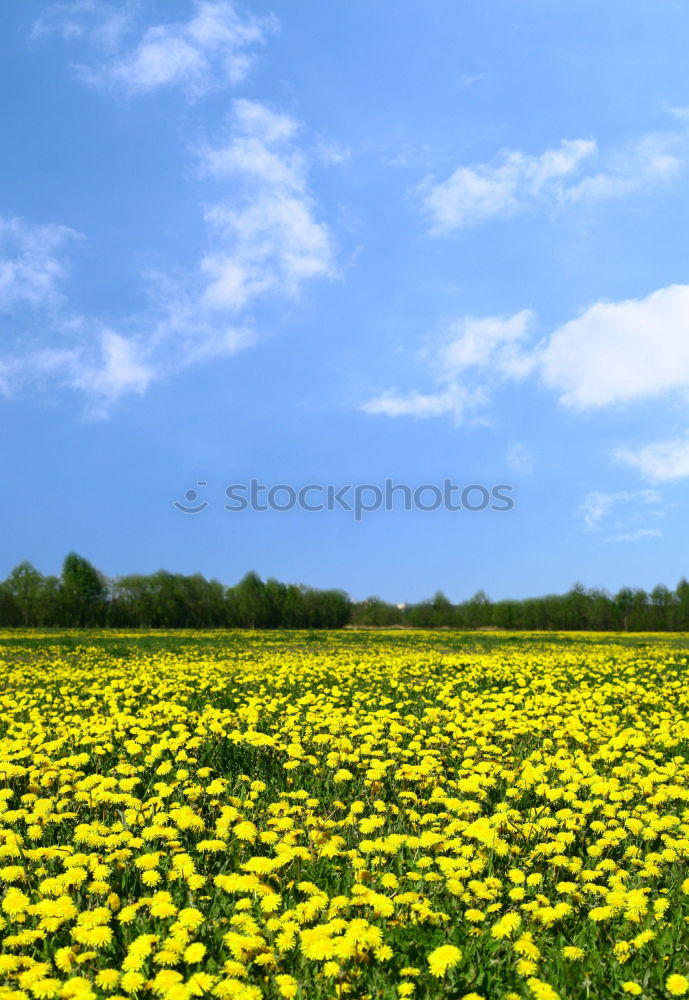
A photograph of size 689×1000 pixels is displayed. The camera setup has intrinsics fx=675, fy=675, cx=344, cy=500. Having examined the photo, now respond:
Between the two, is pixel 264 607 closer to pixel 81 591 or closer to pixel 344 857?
pixel 81 591

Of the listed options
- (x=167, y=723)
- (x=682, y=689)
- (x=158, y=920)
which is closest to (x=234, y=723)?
(x=167, y=723)

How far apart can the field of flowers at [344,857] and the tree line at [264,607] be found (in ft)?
281

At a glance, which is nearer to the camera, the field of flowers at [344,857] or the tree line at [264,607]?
the field of flowers at [344,857]

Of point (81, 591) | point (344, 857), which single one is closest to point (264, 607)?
point (81, 591)

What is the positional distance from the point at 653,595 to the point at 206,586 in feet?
236

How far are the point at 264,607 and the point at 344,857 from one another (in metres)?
102

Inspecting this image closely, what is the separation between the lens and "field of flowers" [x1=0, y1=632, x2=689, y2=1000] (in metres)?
3.31

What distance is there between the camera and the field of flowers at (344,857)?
3311mm

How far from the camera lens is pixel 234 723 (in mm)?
8320

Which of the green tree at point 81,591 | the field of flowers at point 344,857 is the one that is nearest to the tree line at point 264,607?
the green tree at point 81,591

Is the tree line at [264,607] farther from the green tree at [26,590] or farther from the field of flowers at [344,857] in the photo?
the field of flowers at [344,857]

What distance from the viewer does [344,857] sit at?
4.87 m

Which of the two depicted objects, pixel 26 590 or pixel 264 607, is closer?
pixel 26 590

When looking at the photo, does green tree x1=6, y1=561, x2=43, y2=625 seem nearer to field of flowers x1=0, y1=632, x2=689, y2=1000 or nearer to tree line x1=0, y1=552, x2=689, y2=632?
tree line x1=0, y1=552, x2=689, y2=632
